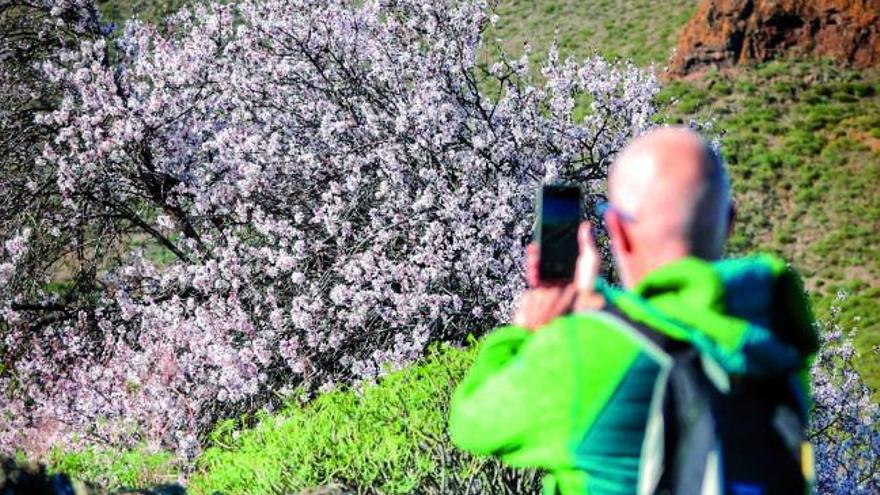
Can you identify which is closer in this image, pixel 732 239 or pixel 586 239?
pixel 586 239

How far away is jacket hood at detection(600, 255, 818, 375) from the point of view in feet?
4.62

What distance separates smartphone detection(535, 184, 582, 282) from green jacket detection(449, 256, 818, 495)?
7.0 inches

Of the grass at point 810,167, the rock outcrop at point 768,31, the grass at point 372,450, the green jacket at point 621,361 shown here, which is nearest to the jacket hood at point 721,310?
the green jacket at point 621,361

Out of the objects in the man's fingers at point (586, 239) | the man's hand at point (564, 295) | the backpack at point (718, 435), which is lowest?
the backpack at point (718, 435)

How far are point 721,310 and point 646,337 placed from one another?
13 cm

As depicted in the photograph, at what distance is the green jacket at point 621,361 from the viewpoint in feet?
4.70

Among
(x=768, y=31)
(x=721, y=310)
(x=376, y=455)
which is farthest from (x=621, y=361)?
(x=768, y=31)

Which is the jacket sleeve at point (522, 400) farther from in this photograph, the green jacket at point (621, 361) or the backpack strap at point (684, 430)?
the backpack strap at point (684, 430)

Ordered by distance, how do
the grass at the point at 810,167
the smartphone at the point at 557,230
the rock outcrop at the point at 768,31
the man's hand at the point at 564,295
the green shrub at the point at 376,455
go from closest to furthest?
the man's hand at the point at 564,295, the smartphone at the point at 557,230, the green shrub at the point at 376,455, the grass at the point at 810,167, the rock outcrop at the point at 768,31

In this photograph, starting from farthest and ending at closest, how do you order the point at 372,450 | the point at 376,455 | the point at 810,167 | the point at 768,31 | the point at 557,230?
the point at 768,31
the point at 810,167
the point at 372,450
the point at 376,455
the point at 557,230

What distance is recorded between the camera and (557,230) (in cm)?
184

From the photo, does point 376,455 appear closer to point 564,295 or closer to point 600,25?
point 564,295

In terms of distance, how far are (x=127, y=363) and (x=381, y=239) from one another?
8.46 feet

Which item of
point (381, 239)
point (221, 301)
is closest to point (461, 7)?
point (381, 239)
